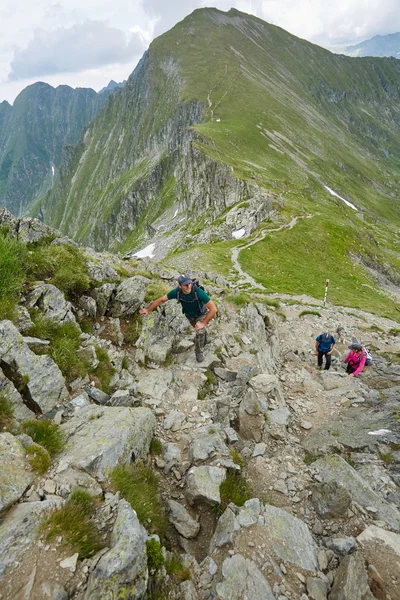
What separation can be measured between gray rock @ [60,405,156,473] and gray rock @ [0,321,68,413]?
77 centimetres

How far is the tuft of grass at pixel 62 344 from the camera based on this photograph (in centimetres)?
849

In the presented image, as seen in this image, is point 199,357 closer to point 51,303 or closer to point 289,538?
point 51,303

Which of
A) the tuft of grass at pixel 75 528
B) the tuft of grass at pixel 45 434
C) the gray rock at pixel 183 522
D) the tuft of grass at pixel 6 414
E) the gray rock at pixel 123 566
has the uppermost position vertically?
the tuft of grass at pixel 6 414

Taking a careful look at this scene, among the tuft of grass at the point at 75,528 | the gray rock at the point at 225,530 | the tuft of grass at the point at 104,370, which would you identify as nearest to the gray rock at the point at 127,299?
the tuft of grass at the point at 104,370

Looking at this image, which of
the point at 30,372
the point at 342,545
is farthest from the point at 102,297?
the point at 342,545

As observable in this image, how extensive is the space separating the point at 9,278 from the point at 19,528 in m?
6.54

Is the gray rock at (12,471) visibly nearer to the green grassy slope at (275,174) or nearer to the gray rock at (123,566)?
the gray rock at (123,566)

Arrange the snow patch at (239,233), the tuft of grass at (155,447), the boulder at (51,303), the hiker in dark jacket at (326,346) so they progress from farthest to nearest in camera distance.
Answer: the snow patch at (239,233), the hiker in dark jacket at (326,346), the boulder at (51,303), the tuft of grass at (155,447)

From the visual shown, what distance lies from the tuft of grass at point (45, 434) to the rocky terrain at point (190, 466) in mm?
173

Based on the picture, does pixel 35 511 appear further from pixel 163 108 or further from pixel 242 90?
pixel 163 108

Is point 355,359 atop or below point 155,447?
below

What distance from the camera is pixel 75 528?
484 cm

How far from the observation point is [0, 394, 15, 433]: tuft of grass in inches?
248

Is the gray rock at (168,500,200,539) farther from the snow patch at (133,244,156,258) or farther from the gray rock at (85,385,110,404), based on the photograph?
the snow patch at (133,244,156,258)
